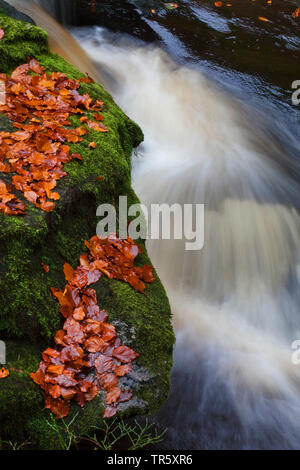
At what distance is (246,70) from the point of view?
334 inches

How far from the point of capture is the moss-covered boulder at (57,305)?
2430 mm

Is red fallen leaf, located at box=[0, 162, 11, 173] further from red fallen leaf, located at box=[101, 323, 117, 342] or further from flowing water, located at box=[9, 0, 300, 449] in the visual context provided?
flowing water, located at box=[9, 0, 300, 449]

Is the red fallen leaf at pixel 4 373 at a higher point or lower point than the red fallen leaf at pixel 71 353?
higher

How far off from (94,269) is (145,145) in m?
3.38

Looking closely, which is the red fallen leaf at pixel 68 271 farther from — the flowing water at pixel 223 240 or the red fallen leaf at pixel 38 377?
the flowing water at pixel 223 240

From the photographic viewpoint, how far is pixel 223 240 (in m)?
5.03

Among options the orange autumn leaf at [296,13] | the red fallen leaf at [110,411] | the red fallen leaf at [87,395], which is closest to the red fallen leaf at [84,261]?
the red fallen leaf at [87,395]

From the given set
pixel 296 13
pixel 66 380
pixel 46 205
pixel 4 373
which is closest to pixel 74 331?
pixel 66 380

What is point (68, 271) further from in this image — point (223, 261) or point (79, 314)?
point (223, 261)

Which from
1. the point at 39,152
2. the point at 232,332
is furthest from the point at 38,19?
the point at 232,332

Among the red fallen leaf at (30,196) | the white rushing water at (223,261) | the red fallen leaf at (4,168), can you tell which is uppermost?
the red fallen leaf at (4,168)

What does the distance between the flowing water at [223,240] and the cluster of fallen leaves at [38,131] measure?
60.3 inches

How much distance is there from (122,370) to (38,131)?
2.29 m
